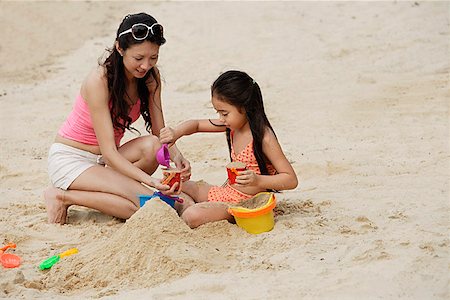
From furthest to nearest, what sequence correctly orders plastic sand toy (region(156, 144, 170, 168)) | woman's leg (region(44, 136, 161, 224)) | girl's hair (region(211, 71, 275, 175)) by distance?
1. woman's leg (region(44, 136, 161, 224))
2. plastic sand toy (region(156, 144, 170, 168))
3. girl's hair (region(211, 71, 275, 175))

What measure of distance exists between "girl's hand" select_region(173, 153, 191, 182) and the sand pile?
48cm

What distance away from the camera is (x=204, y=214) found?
442cm

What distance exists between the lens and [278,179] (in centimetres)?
438

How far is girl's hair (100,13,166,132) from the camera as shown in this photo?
4500 millimetres

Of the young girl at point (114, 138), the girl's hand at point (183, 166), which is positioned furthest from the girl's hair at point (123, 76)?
the girl's hand at point (183, 166)

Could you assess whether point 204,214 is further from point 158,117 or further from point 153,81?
point 153,81

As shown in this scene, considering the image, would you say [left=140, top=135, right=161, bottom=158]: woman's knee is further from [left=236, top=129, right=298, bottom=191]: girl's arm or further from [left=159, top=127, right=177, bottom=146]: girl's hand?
[left=236, top=129, right=298, bottom=191]: girl's arm

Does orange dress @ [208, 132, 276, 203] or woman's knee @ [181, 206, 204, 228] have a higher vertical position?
orange dress @ [208, 132, 276, 203]

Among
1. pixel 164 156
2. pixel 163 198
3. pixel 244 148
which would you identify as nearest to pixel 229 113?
pixel 244 148

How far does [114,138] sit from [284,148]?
1800 millimetres

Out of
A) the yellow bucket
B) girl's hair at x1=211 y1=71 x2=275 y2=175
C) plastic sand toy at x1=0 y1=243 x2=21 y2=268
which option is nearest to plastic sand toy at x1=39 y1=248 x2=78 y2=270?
plastic sand toy at x1=0 y1=243 x2=21 y2=268

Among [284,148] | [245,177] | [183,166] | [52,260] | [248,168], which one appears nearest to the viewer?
[52,260]

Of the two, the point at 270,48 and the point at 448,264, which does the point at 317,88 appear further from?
the point at 448,264

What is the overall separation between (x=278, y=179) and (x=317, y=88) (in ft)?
11.9
